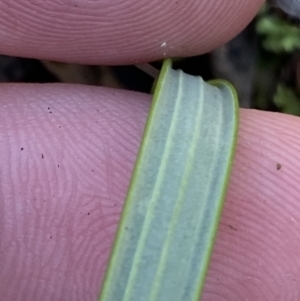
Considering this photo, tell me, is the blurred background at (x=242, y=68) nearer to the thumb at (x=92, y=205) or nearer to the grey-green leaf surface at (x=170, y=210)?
the thumb at (x=92, y=205)

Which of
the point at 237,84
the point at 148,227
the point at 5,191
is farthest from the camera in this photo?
the point at 237,84

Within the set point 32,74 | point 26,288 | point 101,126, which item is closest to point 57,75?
point 32,74

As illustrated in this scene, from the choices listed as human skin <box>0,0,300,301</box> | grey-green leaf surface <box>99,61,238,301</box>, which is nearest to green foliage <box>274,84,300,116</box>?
human skin <box>0,0,300,301</box>

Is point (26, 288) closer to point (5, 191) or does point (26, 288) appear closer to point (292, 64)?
point (5, 191)

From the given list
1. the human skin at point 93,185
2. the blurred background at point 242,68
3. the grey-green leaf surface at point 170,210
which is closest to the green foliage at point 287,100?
the blurred background at point 242,68

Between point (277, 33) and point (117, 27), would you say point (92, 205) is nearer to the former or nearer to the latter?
point (117, 27)

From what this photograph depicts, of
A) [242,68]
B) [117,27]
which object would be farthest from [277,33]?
[117,27]
